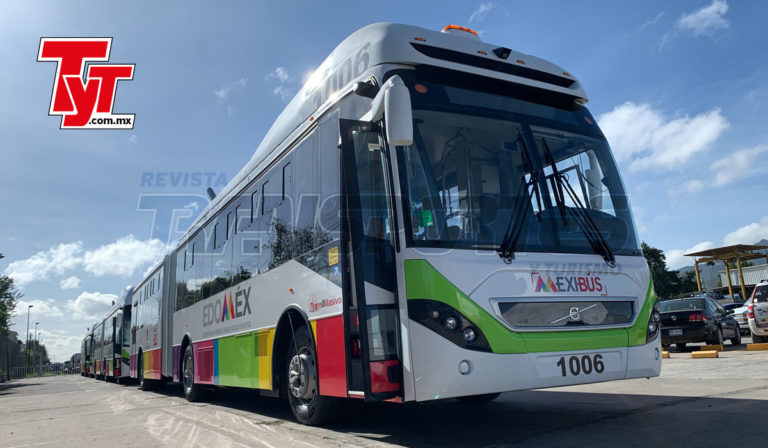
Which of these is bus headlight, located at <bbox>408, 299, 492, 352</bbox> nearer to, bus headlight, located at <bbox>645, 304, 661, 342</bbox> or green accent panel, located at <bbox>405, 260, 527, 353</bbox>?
green accent panel, located at <bbox>405, 260, 527, 353</bbox>

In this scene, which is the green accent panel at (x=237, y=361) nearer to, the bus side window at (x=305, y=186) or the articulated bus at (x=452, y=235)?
the articulated bus at (x=452, y=235)

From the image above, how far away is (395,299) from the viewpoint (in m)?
4.80

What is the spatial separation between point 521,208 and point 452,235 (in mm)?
763

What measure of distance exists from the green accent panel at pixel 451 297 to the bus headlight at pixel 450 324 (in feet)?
0.12

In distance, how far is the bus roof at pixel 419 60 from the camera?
5289 mm

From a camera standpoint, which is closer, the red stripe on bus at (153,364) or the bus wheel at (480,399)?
the bus wheel at (480,399)

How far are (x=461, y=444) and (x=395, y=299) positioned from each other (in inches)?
56.5

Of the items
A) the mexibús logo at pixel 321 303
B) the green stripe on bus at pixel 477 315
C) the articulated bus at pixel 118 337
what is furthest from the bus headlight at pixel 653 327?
the articulated bus at pixel 118 337

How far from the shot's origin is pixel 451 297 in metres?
4.56

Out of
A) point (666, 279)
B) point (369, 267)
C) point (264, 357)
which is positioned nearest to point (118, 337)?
point (264, 357)

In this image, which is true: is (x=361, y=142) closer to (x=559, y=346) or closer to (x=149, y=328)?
(x=559, y=346)

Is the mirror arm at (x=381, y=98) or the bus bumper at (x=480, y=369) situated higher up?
the mirror arm at (x=381, y=98)

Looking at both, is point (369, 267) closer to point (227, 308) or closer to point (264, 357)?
point (264, 357)

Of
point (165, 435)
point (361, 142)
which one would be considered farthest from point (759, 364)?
point (165, 435)
